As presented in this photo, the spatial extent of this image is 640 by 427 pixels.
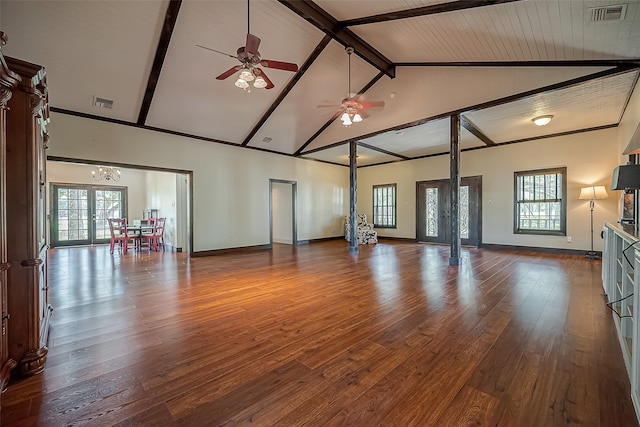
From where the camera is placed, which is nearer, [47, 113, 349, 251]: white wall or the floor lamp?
[47, 113, 349, 251]: white wall

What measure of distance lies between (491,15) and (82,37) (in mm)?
5389

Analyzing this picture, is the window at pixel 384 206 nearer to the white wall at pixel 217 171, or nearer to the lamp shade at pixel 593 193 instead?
the white wall at pixel 217 171

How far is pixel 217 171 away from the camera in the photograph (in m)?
7.11

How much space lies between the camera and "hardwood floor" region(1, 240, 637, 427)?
1525 mm

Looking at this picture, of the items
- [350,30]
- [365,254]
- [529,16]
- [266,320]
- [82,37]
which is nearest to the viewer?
[266,320]

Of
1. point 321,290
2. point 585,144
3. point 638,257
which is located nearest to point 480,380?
point 638,257

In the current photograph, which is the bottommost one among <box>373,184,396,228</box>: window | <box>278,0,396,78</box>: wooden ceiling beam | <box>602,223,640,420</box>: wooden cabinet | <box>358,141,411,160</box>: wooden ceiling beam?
<box>602,223,640,420</box>: wooden cabinet

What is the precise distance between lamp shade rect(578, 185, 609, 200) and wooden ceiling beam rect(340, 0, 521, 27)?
5.21 meters

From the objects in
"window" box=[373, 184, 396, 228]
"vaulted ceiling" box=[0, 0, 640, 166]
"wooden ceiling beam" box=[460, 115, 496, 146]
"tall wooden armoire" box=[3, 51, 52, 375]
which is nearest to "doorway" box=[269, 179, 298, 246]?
"vaulted ceiling" box=[0, 0, 640, 166]

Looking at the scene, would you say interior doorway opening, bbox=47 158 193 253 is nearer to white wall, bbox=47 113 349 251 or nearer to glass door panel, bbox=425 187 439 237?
white wall, bbox=47 113 349 251

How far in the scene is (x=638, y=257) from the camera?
1.43 m

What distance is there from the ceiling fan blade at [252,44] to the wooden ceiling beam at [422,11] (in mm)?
1966

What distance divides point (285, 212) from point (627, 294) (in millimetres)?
8269

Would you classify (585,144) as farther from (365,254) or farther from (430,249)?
(365,254)
